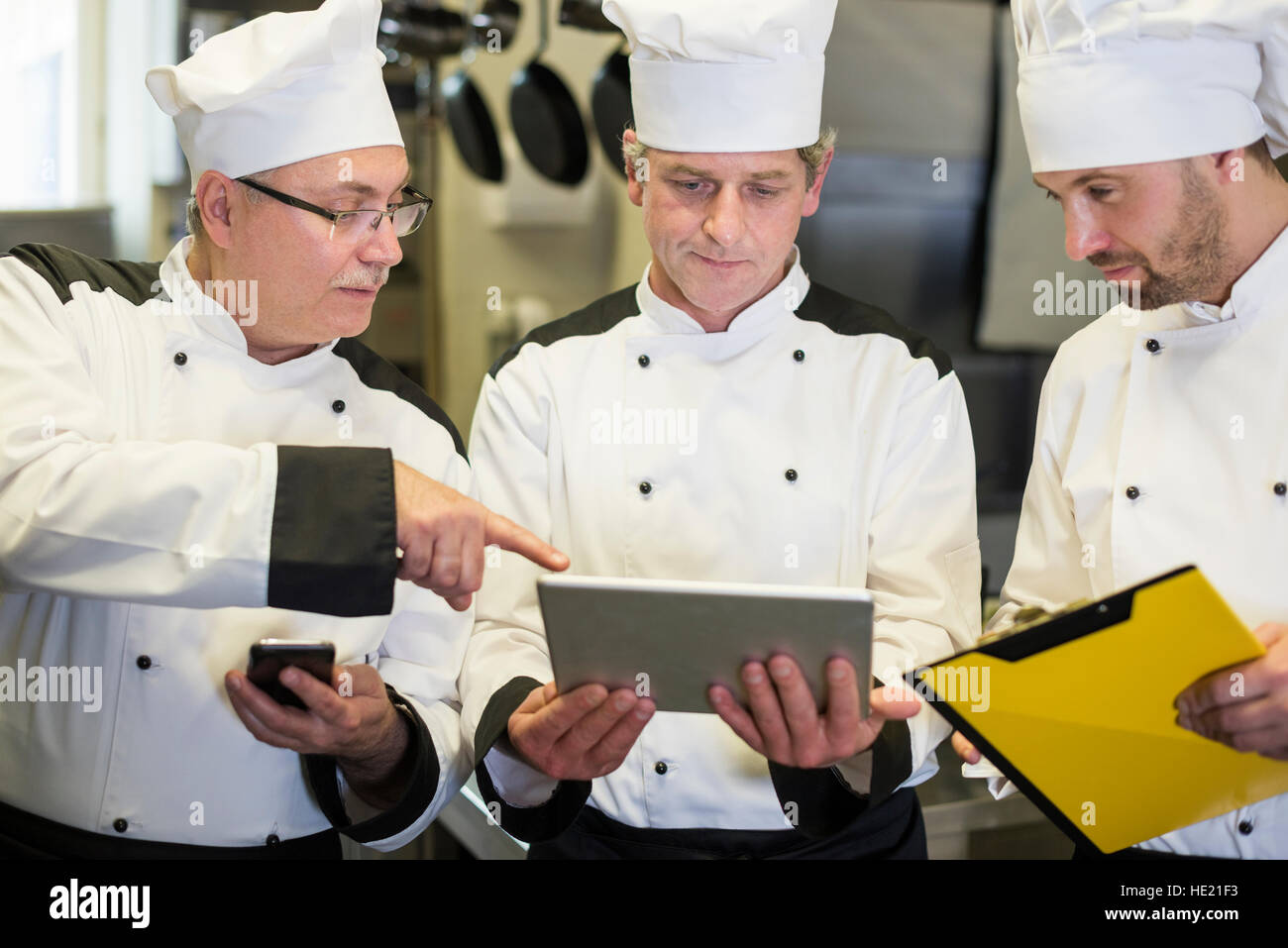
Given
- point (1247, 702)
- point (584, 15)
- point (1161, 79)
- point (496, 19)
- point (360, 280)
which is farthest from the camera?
point (496, 19)

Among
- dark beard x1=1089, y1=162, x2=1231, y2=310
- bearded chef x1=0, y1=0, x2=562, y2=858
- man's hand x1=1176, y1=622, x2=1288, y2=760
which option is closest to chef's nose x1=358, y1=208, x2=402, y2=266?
bearded chef x1=0, y1=0, x2=562, y2=858

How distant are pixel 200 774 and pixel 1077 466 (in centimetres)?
116

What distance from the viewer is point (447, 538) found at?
1.27 m

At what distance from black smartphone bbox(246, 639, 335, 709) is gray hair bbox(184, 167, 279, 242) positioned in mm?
581

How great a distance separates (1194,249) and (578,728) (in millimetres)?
934

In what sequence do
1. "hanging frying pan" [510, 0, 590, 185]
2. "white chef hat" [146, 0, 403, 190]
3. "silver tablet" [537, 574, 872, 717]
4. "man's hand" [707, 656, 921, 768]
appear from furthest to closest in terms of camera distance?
1. "hanging frying pan" [510, 0, 590, 185]
2. "white chef hat" [146, 0, 403, 190]
3. "man's hand" [707, 656, 921, 768]
4. "silver tablet" [537, 574, 872, 717]

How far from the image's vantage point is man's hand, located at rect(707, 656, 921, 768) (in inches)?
51.4

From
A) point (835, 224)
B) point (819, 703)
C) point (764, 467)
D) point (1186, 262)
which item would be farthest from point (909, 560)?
point (835, 224)

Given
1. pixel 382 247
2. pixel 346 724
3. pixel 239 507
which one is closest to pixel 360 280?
pixel 382 247

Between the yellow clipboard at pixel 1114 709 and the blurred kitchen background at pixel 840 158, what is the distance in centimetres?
71

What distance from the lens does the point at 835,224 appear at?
3316mm

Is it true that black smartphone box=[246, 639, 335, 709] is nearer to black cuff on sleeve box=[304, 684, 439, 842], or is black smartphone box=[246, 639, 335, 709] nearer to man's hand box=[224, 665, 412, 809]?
man's hand box=[224, 665, 412, 809]

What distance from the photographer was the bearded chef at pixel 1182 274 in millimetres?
1458

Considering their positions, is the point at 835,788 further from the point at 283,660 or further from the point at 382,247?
the point at 382,247
